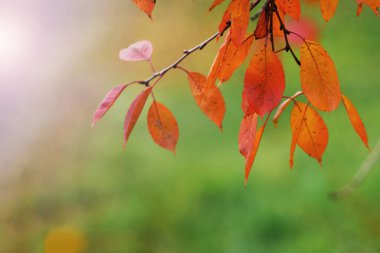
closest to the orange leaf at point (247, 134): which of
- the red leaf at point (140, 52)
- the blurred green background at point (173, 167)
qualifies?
the red leaf at point (140, 52)

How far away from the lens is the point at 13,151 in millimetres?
3586

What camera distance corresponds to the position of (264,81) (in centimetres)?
73

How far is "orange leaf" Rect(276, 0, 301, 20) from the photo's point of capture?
2.66 ft

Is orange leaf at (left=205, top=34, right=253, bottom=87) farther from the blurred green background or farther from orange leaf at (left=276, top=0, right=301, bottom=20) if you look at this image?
the blurred green background

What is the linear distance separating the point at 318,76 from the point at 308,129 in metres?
0.22

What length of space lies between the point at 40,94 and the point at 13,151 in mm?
899

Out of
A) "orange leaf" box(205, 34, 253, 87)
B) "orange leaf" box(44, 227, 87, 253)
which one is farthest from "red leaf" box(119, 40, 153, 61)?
"orange leaf" box(44, 227, 87, 253)

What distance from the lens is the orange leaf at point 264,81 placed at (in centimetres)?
73

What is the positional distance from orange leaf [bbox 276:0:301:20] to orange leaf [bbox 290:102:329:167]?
0.54 feet

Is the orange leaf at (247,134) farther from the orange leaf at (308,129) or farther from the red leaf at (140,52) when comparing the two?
the red leaf at (140,52)

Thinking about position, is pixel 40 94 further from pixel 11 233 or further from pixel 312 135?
pixel 312 135

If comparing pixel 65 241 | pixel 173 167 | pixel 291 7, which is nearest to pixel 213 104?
pixel 291 7

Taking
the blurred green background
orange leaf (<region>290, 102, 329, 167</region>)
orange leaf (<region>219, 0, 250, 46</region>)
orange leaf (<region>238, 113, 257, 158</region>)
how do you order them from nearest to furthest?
orange leaf (<region>219, 0, 250, 46</region>) → orange leaf (<region>238, 113, 257, 158</region>) → orange leaf (<region>290, 102, 329, 167</region>) → the blurred green background

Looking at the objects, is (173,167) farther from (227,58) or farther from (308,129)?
(227,58)
